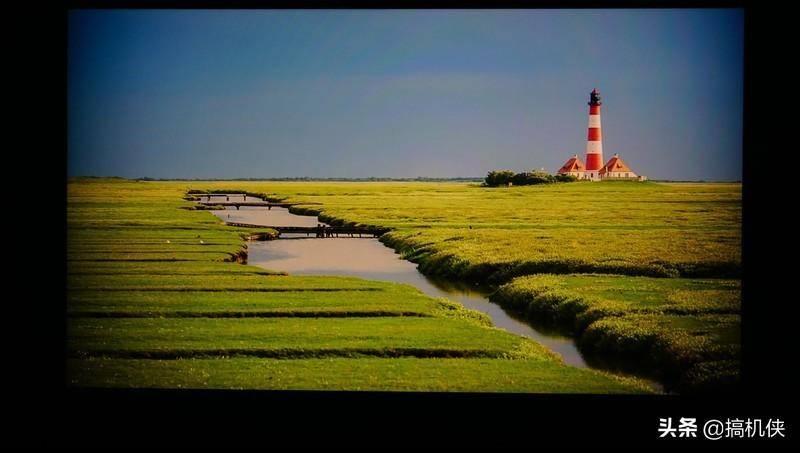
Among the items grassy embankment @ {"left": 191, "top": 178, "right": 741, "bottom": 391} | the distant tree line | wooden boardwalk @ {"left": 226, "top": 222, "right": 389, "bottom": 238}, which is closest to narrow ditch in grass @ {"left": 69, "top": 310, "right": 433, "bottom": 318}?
grassy embankment @ {"left": 191, "top": 178, "right": 741, "bottom": 391}

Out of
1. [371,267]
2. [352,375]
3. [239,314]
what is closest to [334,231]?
[371,267]

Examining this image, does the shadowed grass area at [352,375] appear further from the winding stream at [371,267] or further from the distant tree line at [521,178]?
the distant tree line at [521,178]

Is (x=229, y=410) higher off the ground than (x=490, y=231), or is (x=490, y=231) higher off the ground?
(x=490, y=231)

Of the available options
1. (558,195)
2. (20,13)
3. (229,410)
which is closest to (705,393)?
(229,410)

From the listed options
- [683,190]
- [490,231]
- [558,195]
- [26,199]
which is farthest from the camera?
[490,231]

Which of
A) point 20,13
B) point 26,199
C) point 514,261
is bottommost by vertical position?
point 514,261

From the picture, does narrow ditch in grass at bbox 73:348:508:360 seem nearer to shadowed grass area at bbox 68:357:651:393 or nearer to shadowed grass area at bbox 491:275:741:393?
shadowed grass area at bbox 68:357:651:393

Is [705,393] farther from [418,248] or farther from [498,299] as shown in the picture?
[418,248]
